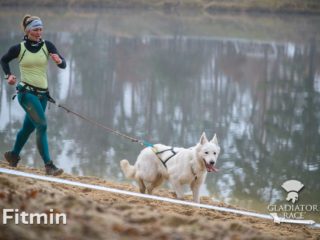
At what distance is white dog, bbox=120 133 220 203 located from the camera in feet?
29.2

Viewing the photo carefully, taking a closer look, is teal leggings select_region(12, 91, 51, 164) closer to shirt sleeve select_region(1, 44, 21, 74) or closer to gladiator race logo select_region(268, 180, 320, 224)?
shirt sleeve select_region(1, 44, 21, 74)

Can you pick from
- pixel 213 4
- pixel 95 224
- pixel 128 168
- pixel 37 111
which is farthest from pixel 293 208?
pixel 213 4

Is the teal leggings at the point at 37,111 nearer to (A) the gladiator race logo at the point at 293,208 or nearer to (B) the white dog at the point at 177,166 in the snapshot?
(B) the white dog at the point at 177,166

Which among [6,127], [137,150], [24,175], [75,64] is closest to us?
[24,175]

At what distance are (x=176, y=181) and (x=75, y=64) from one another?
69.5ft

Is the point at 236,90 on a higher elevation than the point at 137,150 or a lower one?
higher

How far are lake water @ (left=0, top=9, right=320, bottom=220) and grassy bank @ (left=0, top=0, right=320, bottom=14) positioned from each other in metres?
10.0

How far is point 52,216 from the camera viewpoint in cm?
518

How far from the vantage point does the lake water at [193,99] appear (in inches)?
559

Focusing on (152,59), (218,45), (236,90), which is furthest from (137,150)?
(218,45)

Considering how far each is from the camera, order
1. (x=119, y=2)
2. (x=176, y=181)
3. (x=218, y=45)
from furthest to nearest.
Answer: (x=119, y=2) → (x=218, y=45) → (x=176, y=181)

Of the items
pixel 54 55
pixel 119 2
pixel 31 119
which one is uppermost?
pixel 119 2

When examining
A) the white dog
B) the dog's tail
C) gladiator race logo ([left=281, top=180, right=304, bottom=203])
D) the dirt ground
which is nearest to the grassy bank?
gladiator race logo ([left=281, top=180, right=304, bottom=203])

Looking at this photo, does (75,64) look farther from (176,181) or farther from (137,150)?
(176,181)
